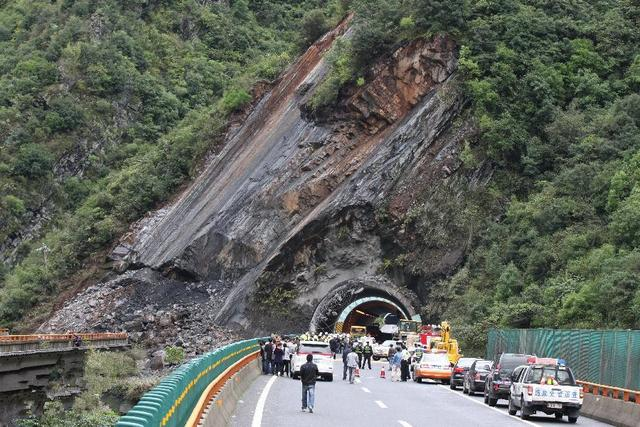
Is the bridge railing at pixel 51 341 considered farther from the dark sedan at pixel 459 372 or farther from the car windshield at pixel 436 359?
the dark sedan at pixel 459 372

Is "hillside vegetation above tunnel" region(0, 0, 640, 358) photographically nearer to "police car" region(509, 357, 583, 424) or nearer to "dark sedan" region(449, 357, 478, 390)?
"dark sedan" region(449, 357, 478, 390)

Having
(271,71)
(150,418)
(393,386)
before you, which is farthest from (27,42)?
(150,418)

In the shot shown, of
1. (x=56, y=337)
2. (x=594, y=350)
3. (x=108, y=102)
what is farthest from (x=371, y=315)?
(x=594, y=350)

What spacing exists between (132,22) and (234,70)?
12.5m

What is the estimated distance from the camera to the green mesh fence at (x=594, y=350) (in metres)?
26.9

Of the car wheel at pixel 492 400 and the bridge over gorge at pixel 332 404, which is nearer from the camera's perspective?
the bridge over gorge at pixel 332 404

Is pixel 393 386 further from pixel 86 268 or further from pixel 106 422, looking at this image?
pixel 86 268

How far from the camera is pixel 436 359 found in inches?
1590

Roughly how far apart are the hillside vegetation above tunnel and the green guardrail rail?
1145 inches

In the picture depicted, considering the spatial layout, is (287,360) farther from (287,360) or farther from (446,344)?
(446,344)

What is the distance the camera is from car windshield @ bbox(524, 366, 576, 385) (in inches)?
963

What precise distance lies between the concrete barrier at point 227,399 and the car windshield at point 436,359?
718cm

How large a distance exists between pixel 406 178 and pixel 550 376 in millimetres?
39926

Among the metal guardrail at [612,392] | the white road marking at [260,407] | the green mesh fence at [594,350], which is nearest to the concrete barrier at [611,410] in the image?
→ the metal guardrail at [612,392]
